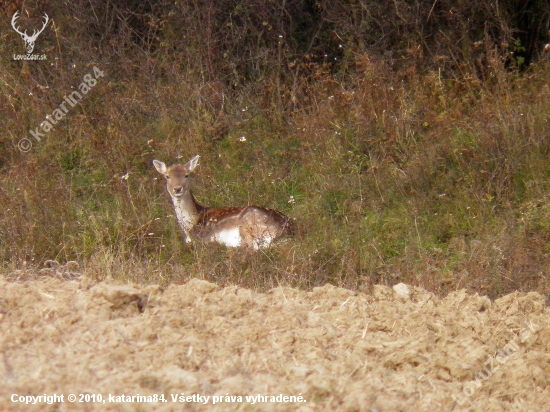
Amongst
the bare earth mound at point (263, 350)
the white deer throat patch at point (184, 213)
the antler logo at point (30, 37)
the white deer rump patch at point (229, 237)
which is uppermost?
the antler logo at point (30, 37)

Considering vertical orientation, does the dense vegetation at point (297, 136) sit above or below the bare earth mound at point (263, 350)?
above

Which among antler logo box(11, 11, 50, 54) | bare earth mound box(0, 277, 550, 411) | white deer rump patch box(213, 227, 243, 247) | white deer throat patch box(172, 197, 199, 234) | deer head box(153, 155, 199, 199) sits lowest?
bare earth mound box(0, 277, 550, 411)

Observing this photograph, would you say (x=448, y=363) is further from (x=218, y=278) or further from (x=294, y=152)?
(x=294, y=152)

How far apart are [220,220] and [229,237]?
33 cm

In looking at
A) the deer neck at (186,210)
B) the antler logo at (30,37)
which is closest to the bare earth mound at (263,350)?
the deer neck at (186,210)

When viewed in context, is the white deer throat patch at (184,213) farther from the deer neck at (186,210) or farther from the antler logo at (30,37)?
the antler logo at (30,37)

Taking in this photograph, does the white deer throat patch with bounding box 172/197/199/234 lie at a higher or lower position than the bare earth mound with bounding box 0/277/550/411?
higher


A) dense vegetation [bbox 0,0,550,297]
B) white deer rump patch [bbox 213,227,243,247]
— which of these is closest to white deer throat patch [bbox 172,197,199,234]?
dense vegetation [bbox 0,0,550,297]

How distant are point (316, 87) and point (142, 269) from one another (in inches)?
191

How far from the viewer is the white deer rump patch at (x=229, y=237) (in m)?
9.71

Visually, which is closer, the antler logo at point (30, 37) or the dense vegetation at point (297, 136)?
the dense vegetation at point (297, 136)

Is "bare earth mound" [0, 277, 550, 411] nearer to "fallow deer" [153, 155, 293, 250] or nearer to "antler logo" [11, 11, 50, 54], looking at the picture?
"fallow deer" [153, 155, 293, 250]

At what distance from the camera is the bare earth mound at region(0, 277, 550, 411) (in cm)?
482

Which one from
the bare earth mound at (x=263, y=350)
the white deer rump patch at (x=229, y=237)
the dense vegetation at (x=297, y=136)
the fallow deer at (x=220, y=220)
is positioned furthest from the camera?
the white deer rump patch at (x=229, y=237)
